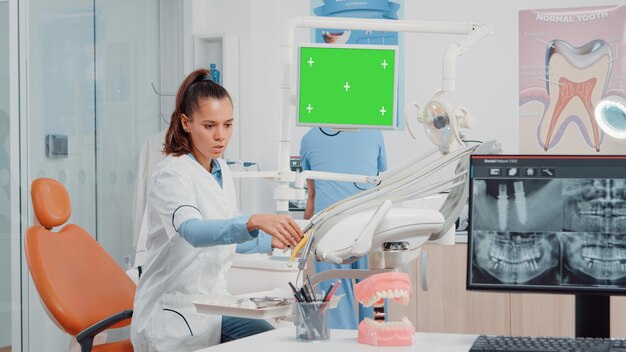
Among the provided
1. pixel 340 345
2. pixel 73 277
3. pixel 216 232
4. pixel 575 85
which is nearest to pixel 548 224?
pixel 340 345

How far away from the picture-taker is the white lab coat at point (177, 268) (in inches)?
91.8

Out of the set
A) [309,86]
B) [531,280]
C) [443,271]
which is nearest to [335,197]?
[443,271]

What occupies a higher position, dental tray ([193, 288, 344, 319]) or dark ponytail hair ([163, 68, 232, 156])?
dark ponytail hair ([163, 68, 232, 156])

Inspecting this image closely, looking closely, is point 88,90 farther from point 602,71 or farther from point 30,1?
point 602,71

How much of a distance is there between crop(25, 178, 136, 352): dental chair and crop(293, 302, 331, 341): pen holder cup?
883 mm

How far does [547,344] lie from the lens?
5.36 ft

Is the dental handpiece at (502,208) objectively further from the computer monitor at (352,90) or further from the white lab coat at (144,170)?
the white lab coat at (144,170)

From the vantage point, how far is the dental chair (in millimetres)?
2506

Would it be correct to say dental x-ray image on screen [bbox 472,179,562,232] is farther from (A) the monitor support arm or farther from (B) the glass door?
(B) the glass door

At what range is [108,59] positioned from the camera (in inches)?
179

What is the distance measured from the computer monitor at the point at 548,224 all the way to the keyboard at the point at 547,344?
0.09 meters

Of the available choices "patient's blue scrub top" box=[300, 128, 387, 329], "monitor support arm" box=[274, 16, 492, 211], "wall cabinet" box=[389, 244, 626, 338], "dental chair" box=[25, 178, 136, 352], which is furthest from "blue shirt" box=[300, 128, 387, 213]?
"monitor support arm" box=[274, 16, 492, 211]

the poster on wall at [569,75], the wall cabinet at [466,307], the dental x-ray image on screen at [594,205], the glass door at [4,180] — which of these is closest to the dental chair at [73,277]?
the glass door at [4,180]

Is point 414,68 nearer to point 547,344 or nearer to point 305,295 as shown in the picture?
point 305,295
